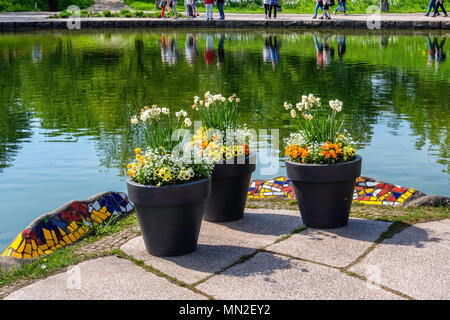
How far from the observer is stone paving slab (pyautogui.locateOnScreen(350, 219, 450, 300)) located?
3.93 metres

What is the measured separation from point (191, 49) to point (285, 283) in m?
18.5

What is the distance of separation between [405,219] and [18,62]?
1608 centimetres

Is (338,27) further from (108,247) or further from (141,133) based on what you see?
(108,247)

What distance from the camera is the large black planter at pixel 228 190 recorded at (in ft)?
17.5

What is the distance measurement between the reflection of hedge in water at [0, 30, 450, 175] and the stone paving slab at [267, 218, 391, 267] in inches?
150

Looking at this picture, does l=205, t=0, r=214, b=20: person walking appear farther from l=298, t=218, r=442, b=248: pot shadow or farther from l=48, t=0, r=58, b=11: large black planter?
l=298, t=218, r=442, b=248: pot shadow

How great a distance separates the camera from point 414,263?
4.29m

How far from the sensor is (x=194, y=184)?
14.5 feet

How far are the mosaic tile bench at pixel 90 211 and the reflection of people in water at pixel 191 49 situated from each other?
40.0 feet

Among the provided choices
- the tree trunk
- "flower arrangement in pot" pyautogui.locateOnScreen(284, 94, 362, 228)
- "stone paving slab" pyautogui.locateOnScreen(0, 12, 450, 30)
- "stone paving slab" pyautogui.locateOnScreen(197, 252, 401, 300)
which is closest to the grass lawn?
the tree trunk

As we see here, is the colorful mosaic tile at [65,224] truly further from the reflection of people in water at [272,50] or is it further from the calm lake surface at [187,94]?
the reflection of people in water at [272,50]

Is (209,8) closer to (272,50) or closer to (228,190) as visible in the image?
(272,50)

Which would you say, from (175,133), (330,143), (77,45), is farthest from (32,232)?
(77,45)

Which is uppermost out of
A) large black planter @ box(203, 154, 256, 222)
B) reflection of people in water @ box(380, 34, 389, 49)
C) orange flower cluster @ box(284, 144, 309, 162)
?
reflection of people in water @ box(380, 34, 389, 49)
